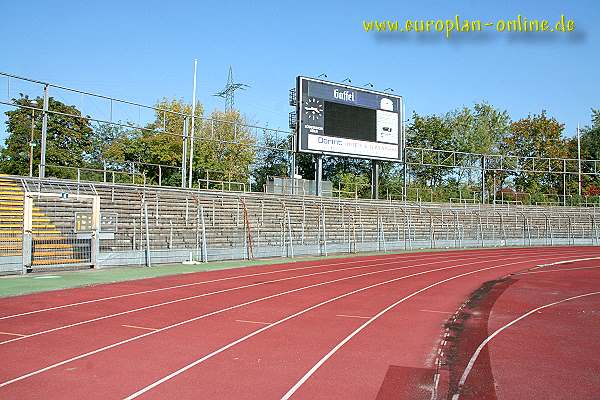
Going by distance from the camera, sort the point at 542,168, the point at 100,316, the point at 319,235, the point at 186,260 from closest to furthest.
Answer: the point at 100,316 → the point at 186,260 → the point at 319,235 → the point at 542,168

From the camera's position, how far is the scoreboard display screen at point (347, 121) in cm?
3109

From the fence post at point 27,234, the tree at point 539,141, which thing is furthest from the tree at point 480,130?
the fence post at point 27,234

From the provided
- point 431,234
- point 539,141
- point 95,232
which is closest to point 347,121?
point 431,234

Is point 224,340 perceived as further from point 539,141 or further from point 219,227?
point 539,141

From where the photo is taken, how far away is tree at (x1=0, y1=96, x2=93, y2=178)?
37781mm

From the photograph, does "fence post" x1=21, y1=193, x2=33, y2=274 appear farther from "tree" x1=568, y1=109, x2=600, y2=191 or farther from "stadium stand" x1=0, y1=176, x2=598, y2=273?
"tree" x1=568, y1=109, x2=600, y2=191

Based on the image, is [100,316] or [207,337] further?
[100,316]

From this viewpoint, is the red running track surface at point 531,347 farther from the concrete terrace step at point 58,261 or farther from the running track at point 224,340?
the concrete terrace step at point 58,261

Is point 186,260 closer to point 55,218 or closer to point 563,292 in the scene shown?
point 55,218

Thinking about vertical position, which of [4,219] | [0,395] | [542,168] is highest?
[542,168]

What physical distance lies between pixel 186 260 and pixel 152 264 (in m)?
1.62

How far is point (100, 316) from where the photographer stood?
977 cm

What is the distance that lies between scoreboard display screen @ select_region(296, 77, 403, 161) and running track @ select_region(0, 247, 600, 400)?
17080 mm

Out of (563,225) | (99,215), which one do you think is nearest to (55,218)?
(99,215)
